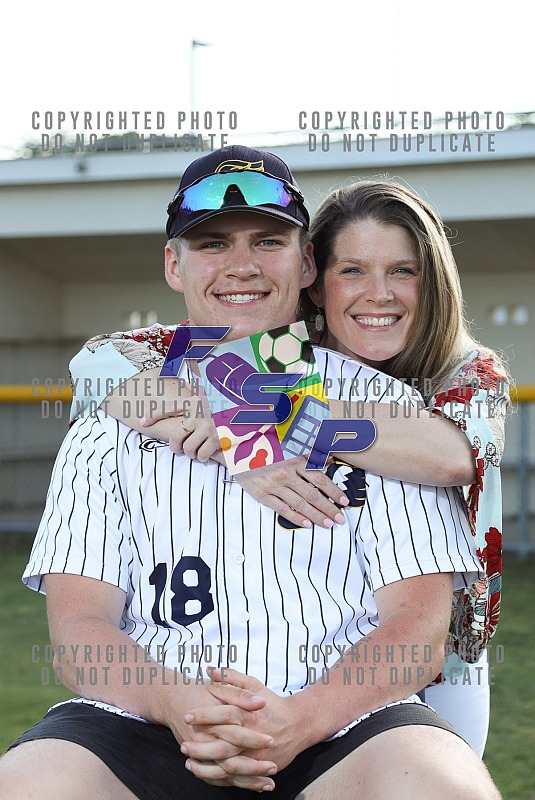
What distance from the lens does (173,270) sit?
2607 millimetres

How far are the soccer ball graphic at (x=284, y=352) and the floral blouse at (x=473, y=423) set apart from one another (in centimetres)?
35

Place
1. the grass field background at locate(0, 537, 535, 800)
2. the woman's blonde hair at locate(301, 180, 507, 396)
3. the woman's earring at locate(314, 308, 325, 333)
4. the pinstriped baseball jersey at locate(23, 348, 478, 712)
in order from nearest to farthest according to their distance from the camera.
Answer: the pinstriped baseball jersey at locate(23, 348, 478, 712) < the woman's blonde hair at locate(301, 180, 507, 396) < the woman's earring at locate(314, 308, 325, 333) < the grass field background at locate(0, 537, 535, 800)

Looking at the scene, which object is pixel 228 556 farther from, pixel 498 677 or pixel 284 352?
pixel 498 677

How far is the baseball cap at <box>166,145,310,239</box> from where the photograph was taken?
7.75 ft

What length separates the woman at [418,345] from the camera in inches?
95.1

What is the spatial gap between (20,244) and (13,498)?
10.8 feet

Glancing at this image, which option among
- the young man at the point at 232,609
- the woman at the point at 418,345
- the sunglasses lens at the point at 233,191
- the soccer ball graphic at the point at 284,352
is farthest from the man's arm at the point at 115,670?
the sunglasses lens at the point at 233,191

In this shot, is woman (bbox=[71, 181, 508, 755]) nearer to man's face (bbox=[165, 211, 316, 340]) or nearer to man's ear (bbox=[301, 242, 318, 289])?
man's ear (bbox=[301, 242, 318, 289])

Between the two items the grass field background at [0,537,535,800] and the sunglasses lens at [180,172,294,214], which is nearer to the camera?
the sunglasses lens at [180,172,294,214]

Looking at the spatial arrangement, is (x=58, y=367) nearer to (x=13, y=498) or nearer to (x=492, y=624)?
(x=13, y=498)

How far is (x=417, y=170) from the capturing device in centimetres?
929

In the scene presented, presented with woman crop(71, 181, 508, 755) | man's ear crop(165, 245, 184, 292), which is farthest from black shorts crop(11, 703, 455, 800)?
man's ear crop(165, 245, 184, 292)

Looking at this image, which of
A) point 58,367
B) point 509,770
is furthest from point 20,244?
point 509,770

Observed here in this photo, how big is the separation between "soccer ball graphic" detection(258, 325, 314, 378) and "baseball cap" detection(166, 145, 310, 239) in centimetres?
29
